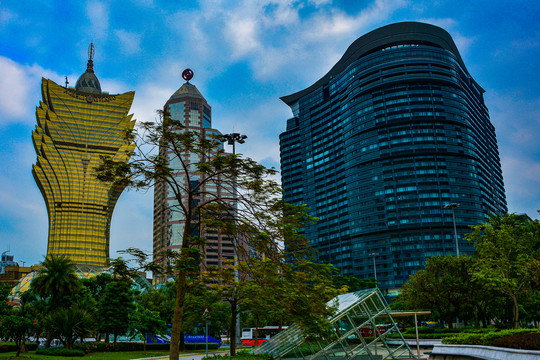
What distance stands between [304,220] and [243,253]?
272 cm

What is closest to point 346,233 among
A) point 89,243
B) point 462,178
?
point 462,178

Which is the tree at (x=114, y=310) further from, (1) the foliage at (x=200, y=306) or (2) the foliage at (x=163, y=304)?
(2) the foliage at (x=163, y=304)

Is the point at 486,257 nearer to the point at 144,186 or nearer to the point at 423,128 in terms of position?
the point at 144,186

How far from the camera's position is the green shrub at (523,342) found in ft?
59.2

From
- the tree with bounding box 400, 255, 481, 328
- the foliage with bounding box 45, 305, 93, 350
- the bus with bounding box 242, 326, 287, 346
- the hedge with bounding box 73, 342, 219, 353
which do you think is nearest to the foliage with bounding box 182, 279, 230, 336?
the hedge with bounding box 73, 342, 219, 353

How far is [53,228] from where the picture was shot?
168000mm

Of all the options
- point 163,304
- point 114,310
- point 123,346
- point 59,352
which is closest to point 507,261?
point 59,352

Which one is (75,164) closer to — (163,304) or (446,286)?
(163,304)

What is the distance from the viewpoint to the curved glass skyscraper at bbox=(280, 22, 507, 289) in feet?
484

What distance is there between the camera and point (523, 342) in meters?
18.8

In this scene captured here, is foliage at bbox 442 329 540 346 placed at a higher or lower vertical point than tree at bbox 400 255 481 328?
lower

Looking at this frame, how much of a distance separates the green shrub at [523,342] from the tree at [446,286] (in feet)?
79.0

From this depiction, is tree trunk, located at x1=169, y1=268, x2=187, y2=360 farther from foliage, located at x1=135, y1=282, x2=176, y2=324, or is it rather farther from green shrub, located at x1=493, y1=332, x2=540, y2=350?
foliage, located at x1=135, y1=282, x2=176, y2=324

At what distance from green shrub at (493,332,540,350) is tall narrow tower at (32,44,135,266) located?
512 feet
